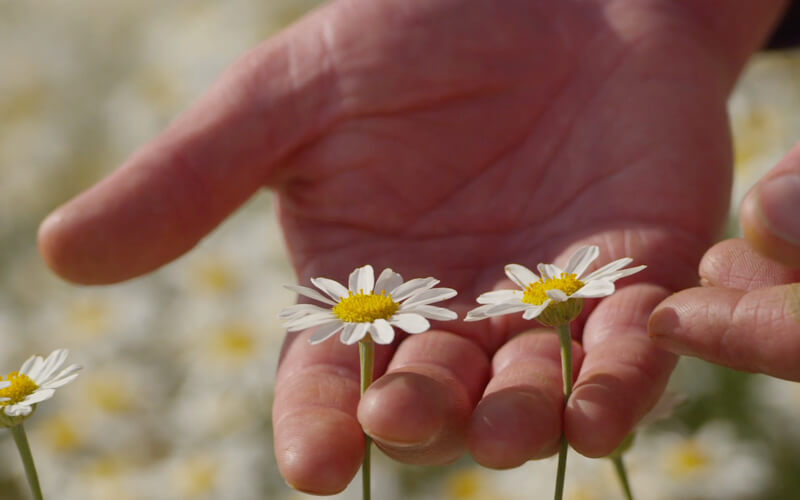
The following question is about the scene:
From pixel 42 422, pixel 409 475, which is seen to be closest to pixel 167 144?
pixel 409 475

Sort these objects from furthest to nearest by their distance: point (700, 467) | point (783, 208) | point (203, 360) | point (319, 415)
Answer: point (203, 360), point (700, 467), point (319, 415), point (783, 208)

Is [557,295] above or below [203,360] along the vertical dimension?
above

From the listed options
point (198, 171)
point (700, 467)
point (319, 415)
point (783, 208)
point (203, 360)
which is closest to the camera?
point (783, 208)

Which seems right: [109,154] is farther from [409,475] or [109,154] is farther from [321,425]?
[321,425]

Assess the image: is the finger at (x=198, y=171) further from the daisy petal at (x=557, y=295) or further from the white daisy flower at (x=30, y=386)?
the daisy petal at (x=557, y=295)

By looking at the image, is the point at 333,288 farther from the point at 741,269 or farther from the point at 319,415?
the point at 741,269

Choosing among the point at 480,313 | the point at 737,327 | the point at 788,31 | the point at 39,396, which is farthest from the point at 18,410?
the point at 788,31

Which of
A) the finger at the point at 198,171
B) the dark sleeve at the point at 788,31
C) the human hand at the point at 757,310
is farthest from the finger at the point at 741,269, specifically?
the dark sleeve at the point at 788,31
